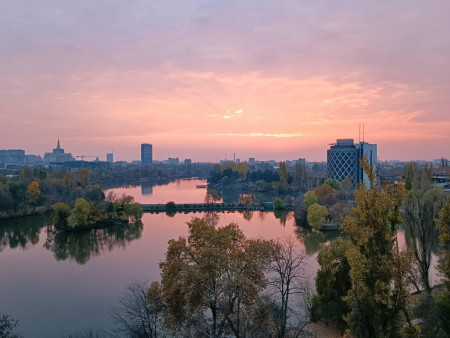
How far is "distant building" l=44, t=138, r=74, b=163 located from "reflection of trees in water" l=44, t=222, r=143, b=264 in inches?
4102

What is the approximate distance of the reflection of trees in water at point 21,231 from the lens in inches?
546

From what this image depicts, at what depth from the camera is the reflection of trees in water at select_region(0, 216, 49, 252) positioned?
13.9m

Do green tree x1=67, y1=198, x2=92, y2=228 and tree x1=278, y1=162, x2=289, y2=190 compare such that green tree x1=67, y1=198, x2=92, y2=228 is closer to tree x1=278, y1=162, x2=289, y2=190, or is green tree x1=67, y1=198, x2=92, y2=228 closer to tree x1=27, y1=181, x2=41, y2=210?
tree x1=27, y1=181, x2=41, y2=210

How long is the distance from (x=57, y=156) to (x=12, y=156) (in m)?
13.3

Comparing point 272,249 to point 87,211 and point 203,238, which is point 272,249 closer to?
point 203,238

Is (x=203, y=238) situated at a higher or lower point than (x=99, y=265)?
higher

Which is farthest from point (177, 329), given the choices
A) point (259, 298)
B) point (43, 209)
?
point (43, 209)

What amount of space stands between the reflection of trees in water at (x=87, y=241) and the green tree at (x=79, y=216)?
0.44m

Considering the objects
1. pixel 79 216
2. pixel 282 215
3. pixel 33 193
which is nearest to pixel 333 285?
pixel 79 216

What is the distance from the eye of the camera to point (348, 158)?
35.3 metres

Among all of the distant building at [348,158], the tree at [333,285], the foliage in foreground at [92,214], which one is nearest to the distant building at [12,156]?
the distant building at [348,158]

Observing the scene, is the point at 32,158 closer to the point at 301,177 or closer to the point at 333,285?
the point at 301,177

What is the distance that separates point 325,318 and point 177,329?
8.97 feet

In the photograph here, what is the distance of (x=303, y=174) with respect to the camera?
32.8 metres
